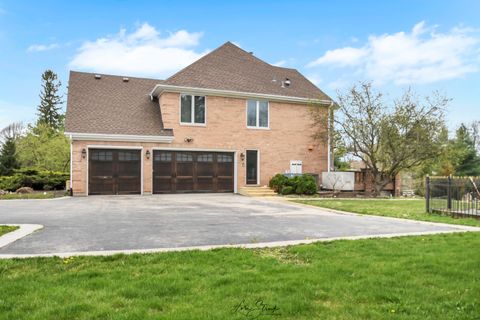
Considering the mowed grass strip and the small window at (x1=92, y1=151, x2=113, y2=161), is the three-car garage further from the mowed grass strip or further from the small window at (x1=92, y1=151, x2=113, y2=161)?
the mowed grass strip

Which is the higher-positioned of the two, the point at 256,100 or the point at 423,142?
the point at 256,100

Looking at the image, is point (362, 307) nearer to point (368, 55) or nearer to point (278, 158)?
point (278, 158)

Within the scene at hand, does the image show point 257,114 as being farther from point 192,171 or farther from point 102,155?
point 102,155

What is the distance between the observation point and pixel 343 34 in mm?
24594

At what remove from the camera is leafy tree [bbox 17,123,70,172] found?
3553 centimetres

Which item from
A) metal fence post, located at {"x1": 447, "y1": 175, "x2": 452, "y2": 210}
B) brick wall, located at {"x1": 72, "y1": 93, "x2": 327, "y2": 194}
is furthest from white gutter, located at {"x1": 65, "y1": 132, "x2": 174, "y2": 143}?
metal fence post, located at {"x1": 447, "y1": 175, "x2": 452, "y2": 210}

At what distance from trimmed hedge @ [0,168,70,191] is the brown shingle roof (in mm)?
9352

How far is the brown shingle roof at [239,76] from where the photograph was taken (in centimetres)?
2286

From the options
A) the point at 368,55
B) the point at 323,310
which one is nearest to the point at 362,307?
the point at 323,310

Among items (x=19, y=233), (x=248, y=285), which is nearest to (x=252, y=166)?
(x=19, y=233)

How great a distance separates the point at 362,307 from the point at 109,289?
2.80m

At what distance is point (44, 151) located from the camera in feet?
121

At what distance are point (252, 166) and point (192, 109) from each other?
4.90 metres

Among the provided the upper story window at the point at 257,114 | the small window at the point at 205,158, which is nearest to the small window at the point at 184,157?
the small window at the point at 205,158
